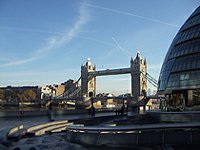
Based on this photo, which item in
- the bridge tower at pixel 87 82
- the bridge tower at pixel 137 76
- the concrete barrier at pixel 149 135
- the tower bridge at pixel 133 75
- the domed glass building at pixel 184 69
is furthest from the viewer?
the bridge tower at pixel 87 82

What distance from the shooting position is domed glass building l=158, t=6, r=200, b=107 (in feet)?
76.9

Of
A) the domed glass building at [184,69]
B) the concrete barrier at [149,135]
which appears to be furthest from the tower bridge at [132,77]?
the concrete barrier at [149,135]

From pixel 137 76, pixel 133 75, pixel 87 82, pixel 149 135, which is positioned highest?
pixel 133 75

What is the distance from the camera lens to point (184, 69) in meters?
24.3

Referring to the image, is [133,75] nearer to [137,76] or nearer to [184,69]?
[137,76]

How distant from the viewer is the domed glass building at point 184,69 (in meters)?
23.4

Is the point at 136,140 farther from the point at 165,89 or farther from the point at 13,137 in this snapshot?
the point at 165,89

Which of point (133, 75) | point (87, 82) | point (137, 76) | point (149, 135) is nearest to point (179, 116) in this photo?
point (149, 135)

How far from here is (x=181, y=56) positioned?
25.1 meters

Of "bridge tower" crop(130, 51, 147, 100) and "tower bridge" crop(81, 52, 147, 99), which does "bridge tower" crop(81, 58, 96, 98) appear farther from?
"bridge tower" crop(130, 51, 147, 100)

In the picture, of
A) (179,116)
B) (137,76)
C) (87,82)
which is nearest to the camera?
(179,116)

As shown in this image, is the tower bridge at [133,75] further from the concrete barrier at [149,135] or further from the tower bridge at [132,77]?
the concrete barrier at [149,135]

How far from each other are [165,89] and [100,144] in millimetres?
15388

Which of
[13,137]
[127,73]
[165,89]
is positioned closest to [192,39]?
[165,89]
